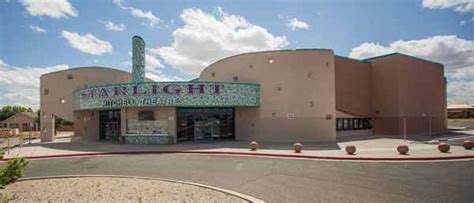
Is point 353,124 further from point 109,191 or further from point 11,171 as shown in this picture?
point 11,171

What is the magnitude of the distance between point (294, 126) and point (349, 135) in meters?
9.45

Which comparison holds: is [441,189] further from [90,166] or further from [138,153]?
[138,153]

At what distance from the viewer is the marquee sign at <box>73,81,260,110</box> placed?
901 inches

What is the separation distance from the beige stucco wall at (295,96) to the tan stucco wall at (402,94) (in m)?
11.6

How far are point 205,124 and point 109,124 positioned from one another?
11.4 m

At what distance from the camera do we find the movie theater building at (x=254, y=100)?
2361cm

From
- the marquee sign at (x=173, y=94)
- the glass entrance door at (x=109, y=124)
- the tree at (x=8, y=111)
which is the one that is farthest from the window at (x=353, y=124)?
the tree at (x=8, y=111)

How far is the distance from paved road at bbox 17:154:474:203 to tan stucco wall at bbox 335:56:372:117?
18.0 meters

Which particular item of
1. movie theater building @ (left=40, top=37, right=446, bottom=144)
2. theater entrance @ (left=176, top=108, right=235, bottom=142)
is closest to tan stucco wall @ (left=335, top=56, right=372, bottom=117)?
movie theater building @ (left=40, top=37, right=446, bottom=144)

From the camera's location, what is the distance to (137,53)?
2816 cm

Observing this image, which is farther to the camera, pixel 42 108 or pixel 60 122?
pixel 60 122

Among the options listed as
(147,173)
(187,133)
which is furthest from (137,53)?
(147,173)

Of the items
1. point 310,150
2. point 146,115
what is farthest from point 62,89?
point 310,150

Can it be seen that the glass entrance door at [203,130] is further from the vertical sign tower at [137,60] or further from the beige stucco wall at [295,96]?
the vertical sign tower at [137,60]
